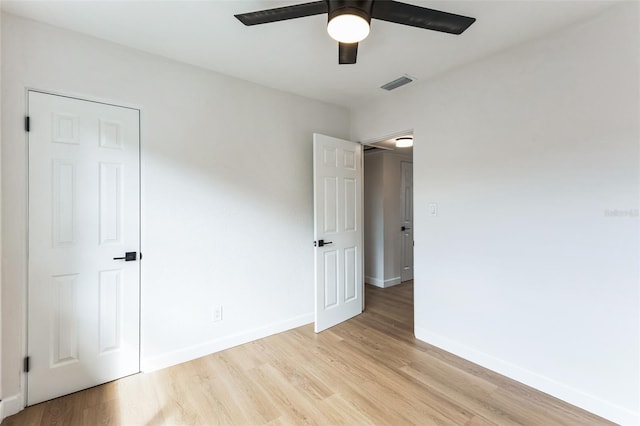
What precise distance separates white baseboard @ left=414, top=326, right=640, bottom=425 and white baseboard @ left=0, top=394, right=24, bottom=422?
3094mm

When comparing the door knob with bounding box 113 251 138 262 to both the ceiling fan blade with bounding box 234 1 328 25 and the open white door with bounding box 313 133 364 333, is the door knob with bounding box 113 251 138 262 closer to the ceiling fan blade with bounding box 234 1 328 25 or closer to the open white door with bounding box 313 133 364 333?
the open white door with bounding box 313 133 364 333

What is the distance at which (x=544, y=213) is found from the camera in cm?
203

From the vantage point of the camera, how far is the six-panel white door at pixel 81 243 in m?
1.90

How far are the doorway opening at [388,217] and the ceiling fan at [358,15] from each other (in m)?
3.02

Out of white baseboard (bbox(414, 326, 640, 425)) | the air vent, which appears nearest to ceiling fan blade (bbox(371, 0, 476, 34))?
the air vent

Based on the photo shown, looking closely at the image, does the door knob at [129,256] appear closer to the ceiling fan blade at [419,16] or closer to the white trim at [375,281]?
the ceiling fan blade at [419,16]

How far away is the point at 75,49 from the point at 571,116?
3427 millimetres

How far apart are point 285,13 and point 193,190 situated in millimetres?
1614

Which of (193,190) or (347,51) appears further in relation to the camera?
(193,190)

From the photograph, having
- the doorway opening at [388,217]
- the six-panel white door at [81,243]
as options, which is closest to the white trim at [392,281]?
the doorway opening at [388,217]

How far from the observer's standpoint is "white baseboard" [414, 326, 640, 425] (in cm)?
174

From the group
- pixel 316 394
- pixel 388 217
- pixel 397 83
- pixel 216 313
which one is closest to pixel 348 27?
pixel 397 83

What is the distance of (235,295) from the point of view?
2713 millimetres

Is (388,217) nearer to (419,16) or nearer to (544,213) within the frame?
(544,213)
